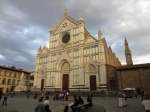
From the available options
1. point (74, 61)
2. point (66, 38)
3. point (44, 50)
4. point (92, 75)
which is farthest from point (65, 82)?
point (44, 50)

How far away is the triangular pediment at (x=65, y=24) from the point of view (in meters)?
37.8

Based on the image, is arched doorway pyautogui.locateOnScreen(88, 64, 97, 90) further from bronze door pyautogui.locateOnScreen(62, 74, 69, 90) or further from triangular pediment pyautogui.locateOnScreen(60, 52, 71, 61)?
bronze door pyautogui.locateOnScreen(62, 74, 69, 90)

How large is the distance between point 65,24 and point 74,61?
13305 millimetres

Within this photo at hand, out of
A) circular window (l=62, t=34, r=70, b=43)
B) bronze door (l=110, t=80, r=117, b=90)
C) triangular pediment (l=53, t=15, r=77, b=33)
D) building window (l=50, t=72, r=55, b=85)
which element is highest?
triangular pediment (l=53, t=15, r=77, b=33)

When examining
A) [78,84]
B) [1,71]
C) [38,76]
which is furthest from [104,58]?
[1,71]

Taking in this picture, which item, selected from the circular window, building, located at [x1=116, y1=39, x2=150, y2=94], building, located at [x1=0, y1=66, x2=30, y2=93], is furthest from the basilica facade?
building, located at [x1=0, y1=66, x2=30, y2=93]

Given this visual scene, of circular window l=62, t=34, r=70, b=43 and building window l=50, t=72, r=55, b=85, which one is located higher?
circular window l=62, t=34, r=70, b=43

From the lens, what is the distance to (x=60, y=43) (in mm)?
38781

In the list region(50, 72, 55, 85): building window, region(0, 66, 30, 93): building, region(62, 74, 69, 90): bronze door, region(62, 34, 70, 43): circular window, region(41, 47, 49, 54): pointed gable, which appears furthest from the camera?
region(0, 66, 30, 93): building

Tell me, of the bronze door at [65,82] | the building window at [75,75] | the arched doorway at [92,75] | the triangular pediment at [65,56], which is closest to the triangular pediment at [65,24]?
the triangular pediment at [65,56]

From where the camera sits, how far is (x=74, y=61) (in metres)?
33.9

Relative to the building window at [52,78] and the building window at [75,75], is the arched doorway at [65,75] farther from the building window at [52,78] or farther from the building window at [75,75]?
the building window at [52,78]

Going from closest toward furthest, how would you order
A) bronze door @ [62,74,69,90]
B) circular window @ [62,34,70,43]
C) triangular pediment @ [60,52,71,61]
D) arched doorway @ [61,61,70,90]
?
bronze door @ [62,74,69,90] < arched doorway @ [61,61,70,90] < triangular pediment @ [60,52,71,61] < circular window @ [62,34,70,43]

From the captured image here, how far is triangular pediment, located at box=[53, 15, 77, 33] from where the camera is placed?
3779 centimetres
